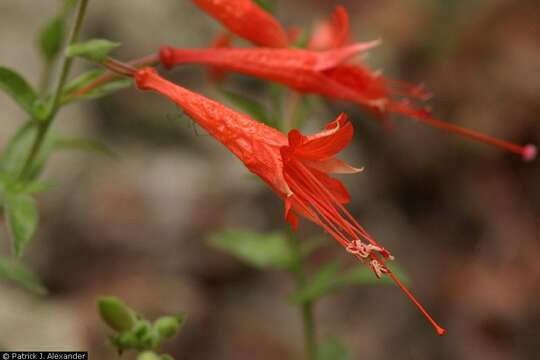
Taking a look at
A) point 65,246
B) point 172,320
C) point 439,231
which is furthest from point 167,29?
point 172,320

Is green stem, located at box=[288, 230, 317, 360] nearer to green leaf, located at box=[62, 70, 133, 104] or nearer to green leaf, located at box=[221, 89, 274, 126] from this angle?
green leaf, located at box=[221, 89, 274, 126]

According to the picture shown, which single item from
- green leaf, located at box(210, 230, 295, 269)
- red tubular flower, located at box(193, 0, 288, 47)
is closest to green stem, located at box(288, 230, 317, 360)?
green leaf, located at box(210, 230, 295, 269)

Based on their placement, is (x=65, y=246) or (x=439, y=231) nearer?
(x=65, y=246)

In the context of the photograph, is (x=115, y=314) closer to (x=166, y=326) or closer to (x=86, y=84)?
(x=166, y=326)

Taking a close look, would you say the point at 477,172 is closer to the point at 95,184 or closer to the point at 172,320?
the point at 95,184

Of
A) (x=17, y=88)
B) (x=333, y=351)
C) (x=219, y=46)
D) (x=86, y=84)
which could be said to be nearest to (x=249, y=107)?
(x=219, y=46)

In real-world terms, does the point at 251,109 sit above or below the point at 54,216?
below
